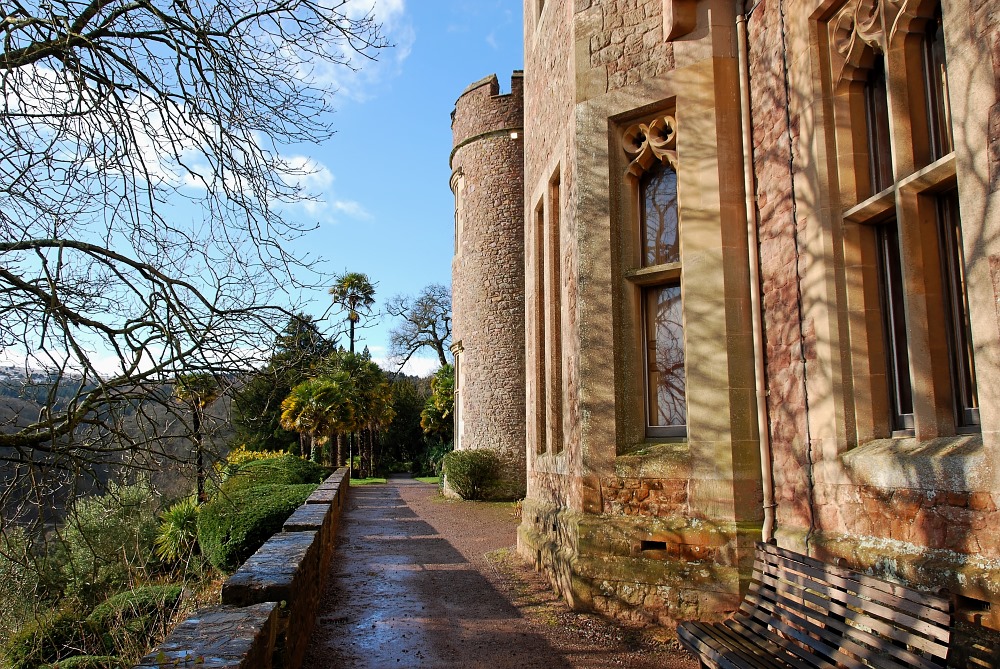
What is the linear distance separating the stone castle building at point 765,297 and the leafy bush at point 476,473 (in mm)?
9028

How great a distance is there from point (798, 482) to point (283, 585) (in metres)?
3.45

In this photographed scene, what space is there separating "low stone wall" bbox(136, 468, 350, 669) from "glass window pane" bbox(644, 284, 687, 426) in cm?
321

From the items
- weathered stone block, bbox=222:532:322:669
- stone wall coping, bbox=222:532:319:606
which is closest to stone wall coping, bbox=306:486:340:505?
weathered stone block, bbox=222:532:322:669

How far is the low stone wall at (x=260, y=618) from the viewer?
3.02m

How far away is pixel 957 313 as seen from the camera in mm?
3867

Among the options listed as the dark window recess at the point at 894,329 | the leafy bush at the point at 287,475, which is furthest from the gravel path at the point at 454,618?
the leafy bush at the point at 287,475

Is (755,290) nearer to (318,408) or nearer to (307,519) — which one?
(307,519)

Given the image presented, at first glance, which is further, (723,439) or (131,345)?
(723,439)

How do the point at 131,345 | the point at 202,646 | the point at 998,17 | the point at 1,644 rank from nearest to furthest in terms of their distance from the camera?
the point at 202,646, the point at 998,17, the point at 131,345, the point at 1,644

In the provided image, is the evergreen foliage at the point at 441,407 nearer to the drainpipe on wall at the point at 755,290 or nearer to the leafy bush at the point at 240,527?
the leafy bush at the point at 240,527

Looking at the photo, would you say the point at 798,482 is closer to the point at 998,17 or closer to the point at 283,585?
the point at 998,17

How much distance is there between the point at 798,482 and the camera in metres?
5.06

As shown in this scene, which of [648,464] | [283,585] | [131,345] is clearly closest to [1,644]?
[131,345]

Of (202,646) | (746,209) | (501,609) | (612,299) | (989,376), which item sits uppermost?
(746,209)
